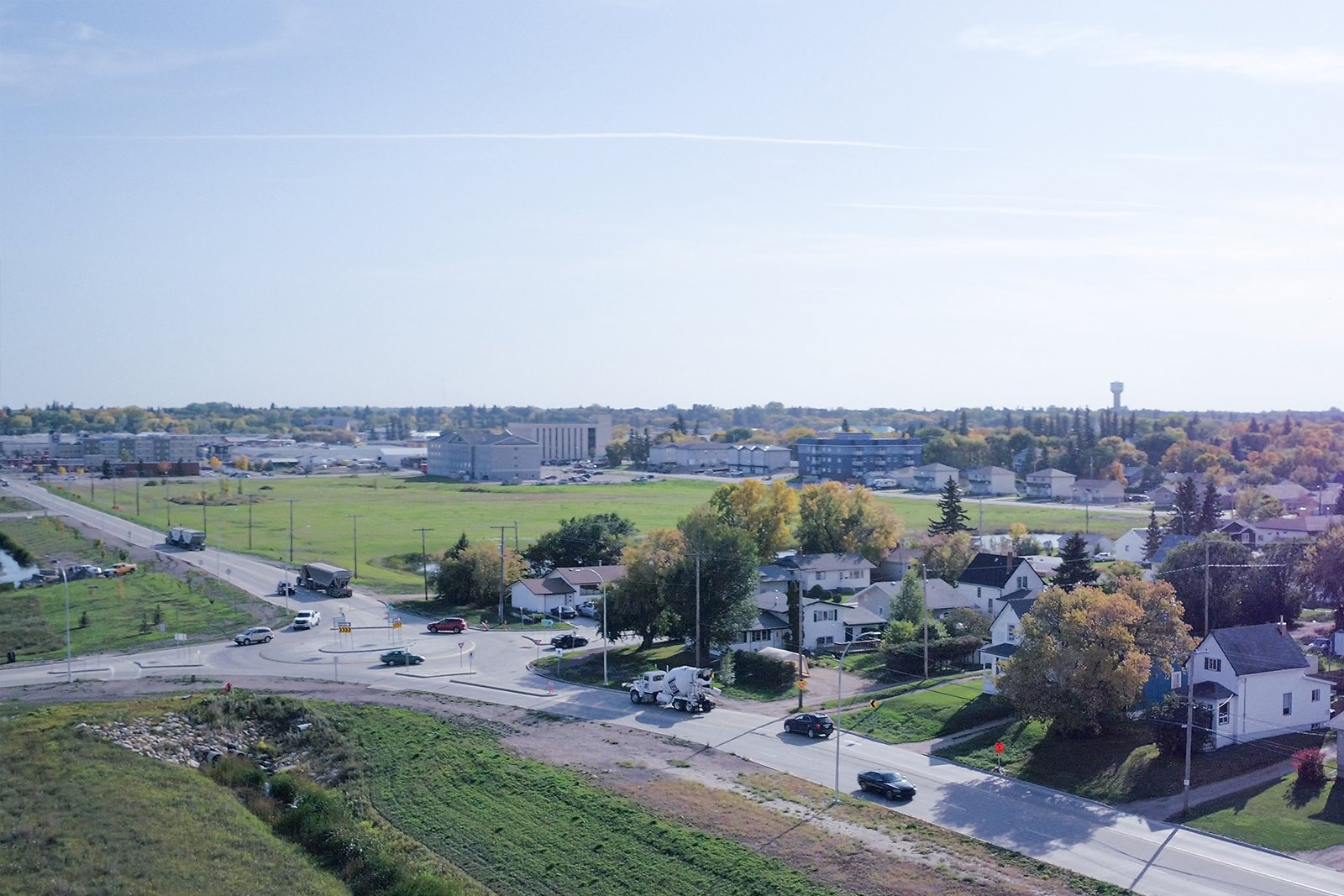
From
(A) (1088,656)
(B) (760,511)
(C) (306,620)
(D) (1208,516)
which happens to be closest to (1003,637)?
(A) (1088,656)

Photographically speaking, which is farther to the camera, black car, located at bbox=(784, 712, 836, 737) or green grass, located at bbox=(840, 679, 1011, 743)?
green grass, located at bbox=(840, 679, 1011, 743)

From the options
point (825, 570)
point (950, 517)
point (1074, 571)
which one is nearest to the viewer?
point (1074, 571)

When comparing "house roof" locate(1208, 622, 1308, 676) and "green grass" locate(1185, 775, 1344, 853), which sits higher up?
"house roof" locate(1208, 622, 1308, 676)

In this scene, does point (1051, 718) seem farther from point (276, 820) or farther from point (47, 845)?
point (47, 845)

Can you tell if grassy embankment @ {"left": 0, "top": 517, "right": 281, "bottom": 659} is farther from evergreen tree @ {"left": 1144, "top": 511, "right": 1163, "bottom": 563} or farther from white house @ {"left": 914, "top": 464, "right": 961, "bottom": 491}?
white house @ {"left": 914, "top": 464, "right": 961, "bottom": 491}

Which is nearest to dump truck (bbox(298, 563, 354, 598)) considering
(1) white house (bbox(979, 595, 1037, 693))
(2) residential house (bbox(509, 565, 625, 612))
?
(2) residential house (bbox(509, 565, 625, 612))

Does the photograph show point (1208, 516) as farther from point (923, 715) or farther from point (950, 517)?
point (923, 715)

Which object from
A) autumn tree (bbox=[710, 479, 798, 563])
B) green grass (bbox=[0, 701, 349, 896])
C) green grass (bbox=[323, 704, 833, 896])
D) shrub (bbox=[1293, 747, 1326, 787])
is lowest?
green grass (bbox=[0, 701, 349, 896])

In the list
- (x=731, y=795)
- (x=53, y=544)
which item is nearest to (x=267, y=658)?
(x=731, y=795)
